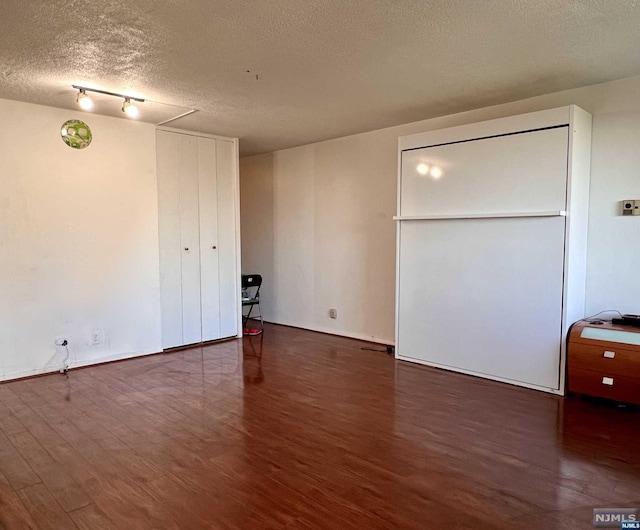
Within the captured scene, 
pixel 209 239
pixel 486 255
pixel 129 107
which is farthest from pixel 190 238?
pixel 486 255

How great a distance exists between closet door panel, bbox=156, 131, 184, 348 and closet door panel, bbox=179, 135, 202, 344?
58 mm

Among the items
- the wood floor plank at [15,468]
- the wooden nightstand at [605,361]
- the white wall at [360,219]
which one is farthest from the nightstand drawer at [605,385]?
the wood floor plank at [15,468]

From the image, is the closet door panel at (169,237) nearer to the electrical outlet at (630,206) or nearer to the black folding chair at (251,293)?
the black folding chair at (251,293)

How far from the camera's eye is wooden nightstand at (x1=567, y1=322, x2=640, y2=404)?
3.27m

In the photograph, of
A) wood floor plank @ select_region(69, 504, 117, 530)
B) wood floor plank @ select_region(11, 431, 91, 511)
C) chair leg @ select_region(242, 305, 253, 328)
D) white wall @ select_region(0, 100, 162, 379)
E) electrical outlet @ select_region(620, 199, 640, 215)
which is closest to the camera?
wood floor plank @ select_region(69, 504, 117, 530)

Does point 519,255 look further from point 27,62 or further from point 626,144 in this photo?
point 27,62

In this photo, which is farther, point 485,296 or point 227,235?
point 227,235

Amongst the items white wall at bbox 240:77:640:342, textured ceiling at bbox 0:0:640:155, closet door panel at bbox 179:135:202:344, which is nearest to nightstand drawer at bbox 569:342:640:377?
white wall at bbox 240:77:640:342

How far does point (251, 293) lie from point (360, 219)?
7.60 feet

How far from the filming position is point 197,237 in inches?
216

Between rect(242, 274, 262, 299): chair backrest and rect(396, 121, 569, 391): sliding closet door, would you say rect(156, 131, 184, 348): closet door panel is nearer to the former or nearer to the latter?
rect(242, 274, 262, 299): chair backrest

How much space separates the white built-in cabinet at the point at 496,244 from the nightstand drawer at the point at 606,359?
15 cm

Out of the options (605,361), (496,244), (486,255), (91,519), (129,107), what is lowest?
(91,519)

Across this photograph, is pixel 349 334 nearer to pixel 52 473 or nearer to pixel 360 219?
pixel 360 219
